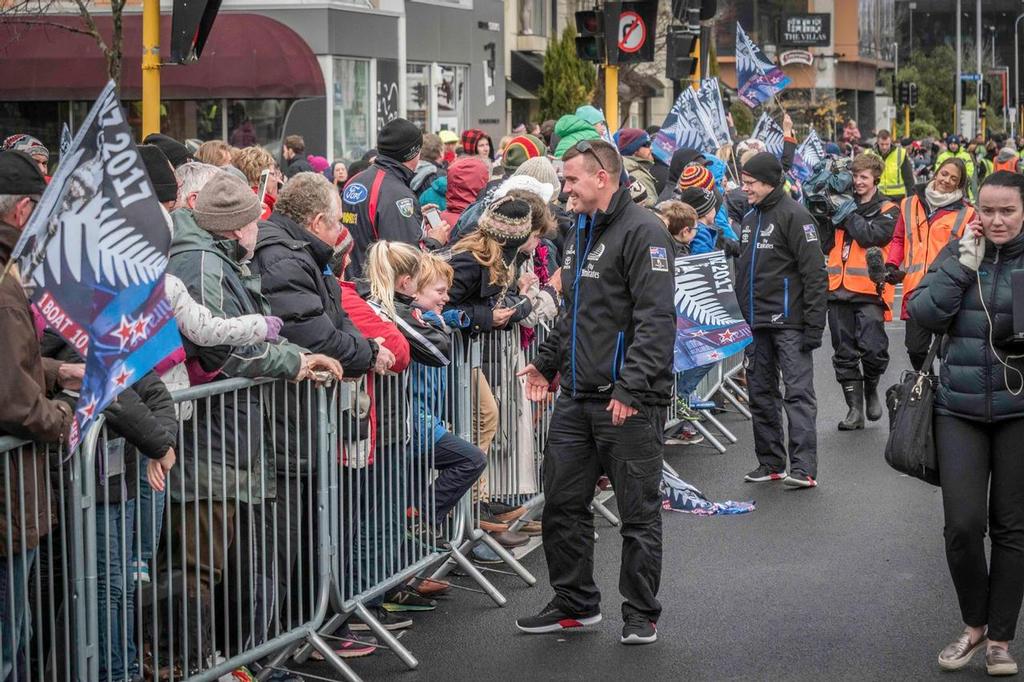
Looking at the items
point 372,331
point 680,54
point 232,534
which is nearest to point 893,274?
point 372,331

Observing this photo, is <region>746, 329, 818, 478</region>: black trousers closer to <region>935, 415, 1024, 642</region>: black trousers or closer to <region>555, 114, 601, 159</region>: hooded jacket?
<region>555, 114, 601, 159</region>: hooded jacket

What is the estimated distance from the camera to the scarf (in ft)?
36.1

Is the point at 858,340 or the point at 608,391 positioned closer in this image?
the point at 608,391

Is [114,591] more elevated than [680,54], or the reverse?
[680,54]

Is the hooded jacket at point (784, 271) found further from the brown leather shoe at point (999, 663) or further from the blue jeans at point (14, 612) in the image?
the blue jeans at point (14, 612)

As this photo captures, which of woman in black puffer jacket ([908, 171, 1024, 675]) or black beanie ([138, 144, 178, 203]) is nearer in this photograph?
woman in black puffer jacket ([908, 171, 1024, 675])

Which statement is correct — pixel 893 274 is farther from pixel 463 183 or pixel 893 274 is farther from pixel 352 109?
pixel 352 109

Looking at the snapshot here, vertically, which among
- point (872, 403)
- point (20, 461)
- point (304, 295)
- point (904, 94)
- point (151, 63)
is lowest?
point (872, 403)

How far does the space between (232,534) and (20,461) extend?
1.34m

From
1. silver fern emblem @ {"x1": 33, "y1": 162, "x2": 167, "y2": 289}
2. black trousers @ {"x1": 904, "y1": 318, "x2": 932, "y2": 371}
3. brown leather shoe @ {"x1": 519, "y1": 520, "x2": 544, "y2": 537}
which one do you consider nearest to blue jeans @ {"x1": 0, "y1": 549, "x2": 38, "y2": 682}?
silver fern emblem @ {"x1": 33, "y1": 162, "x2": 167, "y2": 289}

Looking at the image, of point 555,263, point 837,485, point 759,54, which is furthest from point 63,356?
point 759,54

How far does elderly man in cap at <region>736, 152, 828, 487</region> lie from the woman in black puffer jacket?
151 inches

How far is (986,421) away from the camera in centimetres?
639

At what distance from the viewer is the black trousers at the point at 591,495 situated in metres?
6.90
